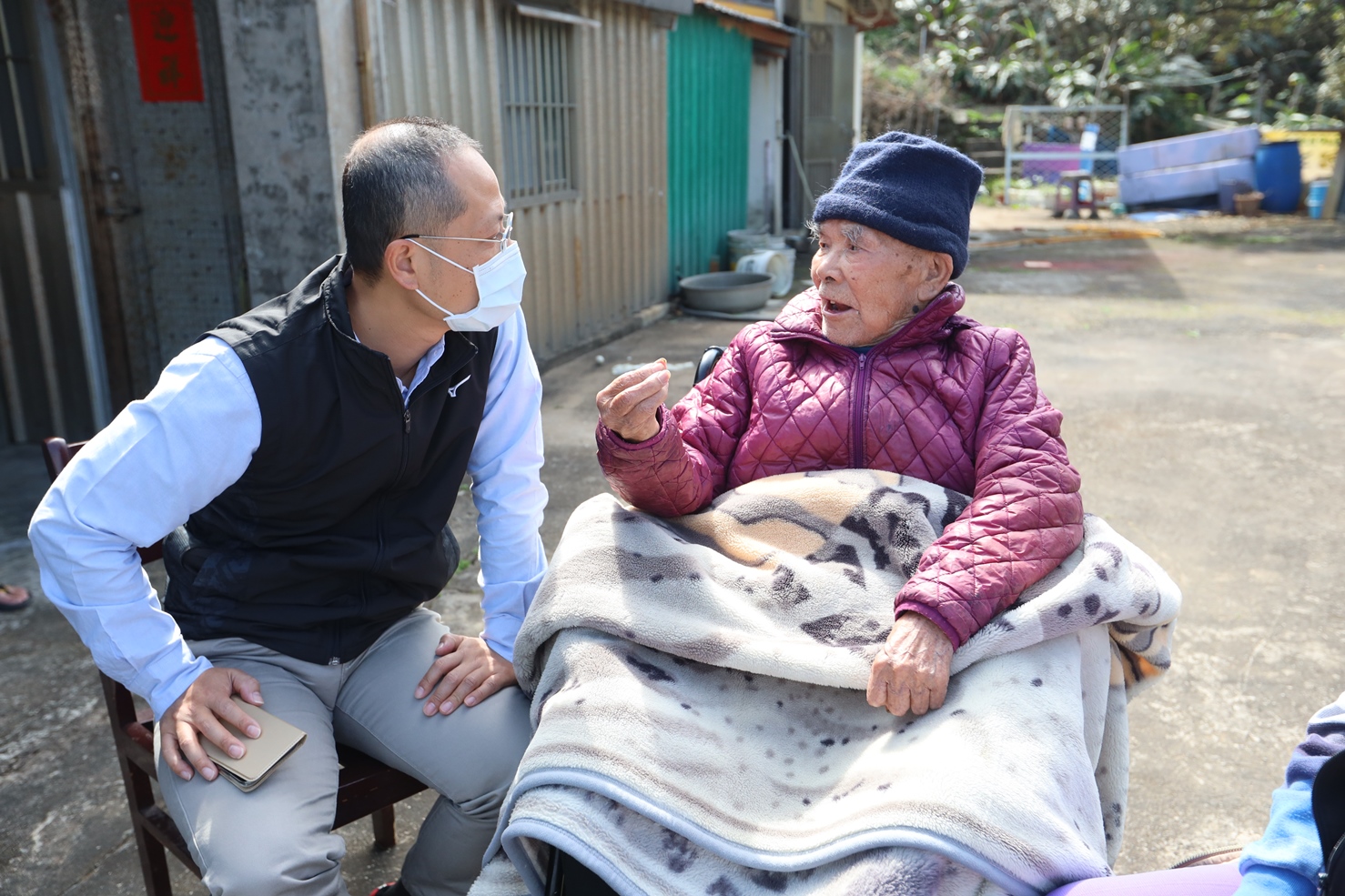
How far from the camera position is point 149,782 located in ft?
6.87

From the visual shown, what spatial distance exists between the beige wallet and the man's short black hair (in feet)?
2.80

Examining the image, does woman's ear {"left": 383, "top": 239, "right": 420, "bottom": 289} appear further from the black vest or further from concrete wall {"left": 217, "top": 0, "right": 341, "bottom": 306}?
concrete wall {"left": 217, "top": 0, "right": 341, "bottom": 306}

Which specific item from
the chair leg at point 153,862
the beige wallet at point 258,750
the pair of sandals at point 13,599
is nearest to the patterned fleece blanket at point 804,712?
the beige wallet at point 258,750

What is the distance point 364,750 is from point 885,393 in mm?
1270

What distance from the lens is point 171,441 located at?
69.9 inches

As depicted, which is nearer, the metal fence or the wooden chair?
the wooden chair

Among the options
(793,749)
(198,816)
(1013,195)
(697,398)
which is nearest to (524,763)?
(793,749)

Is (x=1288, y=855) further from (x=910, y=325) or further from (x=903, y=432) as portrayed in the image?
(x=910, y=325)

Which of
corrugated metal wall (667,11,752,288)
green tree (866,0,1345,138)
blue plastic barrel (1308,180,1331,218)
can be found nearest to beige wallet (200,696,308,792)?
corrugated metal wall (667,11,752,288)

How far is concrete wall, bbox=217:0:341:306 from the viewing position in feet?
14.5

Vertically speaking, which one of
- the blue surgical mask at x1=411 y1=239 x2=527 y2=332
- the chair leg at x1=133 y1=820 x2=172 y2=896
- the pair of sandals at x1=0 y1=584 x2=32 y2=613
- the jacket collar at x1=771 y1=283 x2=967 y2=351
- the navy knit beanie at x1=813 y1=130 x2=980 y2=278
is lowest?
the pair of sandals at x1=0 y1=584 x2=32 y2=613

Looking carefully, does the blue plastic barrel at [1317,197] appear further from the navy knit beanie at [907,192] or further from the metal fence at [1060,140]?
the navy knit beanie at [907,192]

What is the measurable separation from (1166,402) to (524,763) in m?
5.79

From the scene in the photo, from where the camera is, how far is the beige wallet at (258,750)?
5.68 ft
